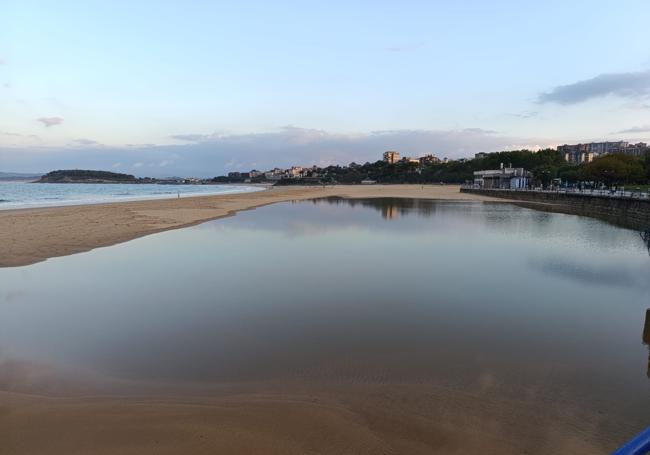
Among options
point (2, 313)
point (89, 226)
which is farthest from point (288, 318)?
point (89, 226)

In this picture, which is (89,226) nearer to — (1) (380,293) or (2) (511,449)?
(1) (380,293)

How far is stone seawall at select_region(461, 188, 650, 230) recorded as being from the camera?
2880 centimetres

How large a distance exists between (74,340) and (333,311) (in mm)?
4676

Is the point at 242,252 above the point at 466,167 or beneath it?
beneath

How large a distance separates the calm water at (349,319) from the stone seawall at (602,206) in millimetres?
17369

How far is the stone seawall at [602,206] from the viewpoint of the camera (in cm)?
2880

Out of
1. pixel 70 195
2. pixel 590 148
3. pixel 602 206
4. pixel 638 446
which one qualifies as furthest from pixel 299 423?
pixel 590 148

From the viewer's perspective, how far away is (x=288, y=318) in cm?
802

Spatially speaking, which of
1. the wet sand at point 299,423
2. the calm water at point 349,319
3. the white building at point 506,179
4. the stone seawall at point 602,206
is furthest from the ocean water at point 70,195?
the white building at point 506,179

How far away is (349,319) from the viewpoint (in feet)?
26.3

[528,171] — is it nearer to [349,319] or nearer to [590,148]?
[349,319]

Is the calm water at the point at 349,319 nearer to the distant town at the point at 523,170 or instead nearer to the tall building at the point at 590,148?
the distant town at the point at 523,170

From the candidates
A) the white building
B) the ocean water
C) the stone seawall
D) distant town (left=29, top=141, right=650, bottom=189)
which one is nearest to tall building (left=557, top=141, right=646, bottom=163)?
distant town (left=29, top=141, right=650, bottom=189)

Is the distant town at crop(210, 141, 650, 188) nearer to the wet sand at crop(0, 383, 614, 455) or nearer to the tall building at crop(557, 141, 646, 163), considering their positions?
the tall building at crop(557, 141, 646, 163)
